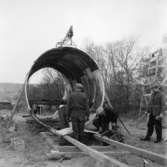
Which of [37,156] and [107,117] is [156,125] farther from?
[37,156]

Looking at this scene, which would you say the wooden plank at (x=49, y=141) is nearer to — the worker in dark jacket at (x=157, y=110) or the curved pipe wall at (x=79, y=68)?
the curved pipe wall at (x=79, y=68)

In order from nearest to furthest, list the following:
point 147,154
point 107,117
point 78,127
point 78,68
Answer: point 147,154
point 78,127
point 107,117
point 78,68

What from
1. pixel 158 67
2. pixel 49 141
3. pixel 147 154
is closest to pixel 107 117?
pixel 49 141

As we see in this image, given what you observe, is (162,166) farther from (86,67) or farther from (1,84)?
(1,84)

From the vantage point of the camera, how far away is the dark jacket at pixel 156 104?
8.17m

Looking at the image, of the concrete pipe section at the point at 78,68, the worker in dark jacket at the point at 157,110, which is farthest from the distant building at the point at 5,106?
the worker in dark jacket at the point at 157,110

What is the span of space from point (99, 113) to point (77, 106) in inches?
52.4

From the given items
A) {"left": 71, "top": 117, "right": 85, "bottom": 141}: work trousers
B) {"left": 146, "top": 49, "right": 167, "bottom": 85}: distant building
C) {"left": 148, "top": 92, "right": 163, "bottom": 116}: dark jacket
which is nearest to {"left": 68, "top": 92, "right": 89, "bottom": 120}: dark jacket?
{"left": 71, "top": 117, "right": 85, "bottom": 141}: work trousers

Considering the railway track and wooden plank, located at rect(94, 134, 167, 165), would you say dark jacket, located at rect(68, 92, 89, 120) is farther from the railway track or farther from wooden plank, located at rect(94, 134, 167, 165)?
wooden plank, located at rect(94, 134, 167, 165)

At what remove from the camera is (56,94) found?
78.4 ft

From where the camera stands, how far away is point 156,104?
821 cm

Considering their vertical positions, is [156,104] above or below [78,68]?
below

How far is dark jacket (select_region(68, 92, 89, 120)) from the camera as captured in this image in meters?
7.33

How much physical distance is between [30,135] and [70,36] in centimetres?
350
